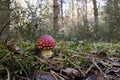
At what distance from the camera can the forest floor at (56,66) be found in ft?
5.72

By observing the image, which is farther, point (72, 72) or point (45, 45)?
point (45, 45)

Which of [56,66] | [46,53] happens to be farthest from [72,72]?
[46,53]

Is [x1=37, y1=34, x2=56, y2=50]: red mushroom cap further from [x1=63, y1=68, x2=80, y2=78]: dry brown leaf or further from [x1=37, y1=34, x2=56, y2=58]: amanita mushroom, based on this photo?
[x1=63, y1=68, x2=80, y2=78]: dry brown leaf

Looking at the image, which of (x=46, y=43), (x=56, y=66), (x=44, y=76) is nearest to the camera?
(x=44, y=76)

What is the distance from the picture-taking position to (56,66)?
6.15ft

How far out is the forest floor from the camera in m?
1.74

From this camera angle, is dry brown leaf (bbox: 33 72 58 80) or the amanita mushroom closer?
dry brown leaf (bbox: 33 72 58 80)

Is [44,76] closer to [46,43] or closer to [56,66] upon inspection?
[56,66]

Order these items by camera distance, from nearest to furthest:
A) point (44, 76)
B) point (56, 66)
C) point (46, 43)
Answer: point (44, 76), point (56, 66), point (46, 43)

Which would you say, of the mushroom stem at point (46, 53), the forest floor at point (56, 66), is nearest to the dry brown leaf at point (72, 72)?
the forest floor at point (56, 66)

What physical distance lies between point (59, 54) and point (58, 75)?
36 cm

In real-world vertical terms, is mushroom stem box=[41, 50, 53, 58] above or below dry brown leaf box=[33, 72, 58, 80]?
above

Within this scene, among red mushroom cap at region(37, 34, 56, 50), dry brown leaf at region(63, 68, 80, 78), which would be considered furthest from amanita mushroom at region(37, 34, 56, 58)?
dry brown leaf at region(63, 68, 80, 78)

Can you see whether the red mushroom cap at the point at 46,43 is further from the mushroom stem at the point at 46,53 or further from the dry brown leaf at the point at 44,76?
the dry brown leaf at the point at 44,76
